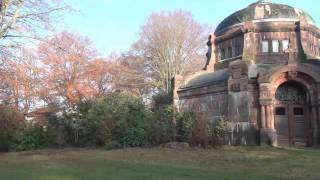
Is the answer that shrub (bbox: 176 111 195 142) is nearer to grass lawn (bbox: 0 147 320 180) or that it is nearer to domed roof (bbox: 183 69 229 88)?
grass lawn (bbox: 0 147 320 180)

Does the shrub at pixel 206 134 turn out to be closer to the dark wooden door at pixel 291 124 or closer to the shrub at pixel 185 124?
the shrub at pixel 185 124

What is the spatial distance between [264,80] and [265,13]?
806 cm

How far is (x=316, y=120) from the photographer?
1135 inches

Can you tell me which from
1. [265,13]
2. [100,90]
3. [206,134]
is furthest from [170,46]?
[206,134]

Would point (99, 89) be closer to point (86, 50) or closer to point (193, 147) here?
point (86, 50)

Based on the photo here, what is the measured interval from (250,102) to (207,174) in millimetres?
16317

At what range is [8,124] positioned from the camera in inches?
1142

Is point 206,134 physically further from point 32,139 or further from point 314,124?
point 32,139

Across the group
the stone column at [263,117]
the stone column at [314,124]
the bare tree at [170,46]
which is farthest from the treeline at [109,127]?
the bare tree at [170,46]

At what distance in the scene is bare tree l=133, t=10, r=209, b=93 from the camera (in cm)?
5366

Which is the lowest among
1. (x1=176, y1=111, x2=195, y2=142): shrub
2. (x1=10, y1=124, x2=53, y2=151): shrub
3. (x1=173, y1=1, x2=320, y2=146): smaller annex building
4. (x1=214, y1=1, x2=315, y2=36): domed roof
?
(x1=10, y1=124, x2=53, y2=151): shrub

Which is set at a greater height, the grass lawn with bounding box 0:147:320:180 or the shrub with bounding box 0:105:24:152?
the shrub with bounding box 0:105:24:152

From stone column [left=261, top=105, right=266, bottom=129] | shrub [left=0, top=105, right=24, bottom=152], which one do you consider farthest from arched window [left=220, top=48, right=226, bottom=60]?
shrub [left=0, top=105, right=24, bottom=152]

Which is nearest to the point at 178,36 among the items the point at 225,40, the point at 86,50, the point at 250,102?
the point at 86,50
